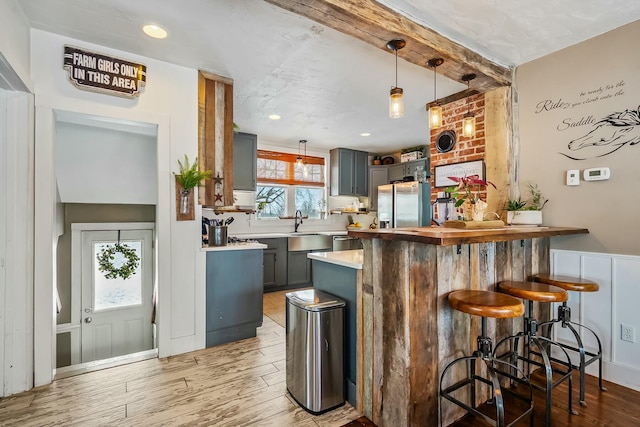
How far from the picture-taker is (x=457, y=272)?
1.81m

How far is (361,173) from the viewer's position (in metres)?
6.01

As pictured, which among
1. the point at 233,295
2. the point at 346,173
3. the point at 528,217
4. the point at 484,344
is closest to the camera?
the point at 484,344

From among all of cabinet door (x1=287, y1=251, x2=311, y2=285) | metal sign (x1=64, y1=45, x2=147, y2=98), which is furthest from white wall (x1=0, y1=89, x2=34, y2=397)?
cabinet door (x1=287, y1=251, x2=311, y2=285)

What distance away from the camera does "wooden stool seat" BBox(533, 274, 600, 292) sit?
6.41 ft

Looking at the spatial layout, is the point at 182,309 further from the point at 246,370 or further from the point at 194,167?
the point at 194,167

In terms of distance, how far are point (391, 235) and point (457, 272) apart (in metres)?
0.62

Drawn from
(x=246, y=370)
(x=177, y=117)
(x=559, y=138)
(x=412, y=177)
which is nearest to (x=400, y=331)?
(x=246, y=370)

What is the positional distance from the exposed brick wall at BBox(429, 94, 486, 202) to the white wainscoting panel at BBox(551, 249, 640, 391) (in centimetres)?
102

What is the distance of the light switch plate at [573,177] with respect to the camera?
232cm

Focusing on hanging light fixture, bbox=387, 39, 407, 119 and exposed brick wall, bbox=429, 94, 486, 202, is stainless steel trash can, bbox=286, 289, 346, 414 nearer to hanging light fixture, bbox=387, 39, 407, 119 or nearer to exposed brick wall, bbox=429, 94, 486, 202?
hanging light fixture, bbox=387, 39, 407, 119

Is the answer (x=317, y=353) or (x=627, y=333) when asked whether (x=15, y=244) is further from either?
(x=627, y=333)

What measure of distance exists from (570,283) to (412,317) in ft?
4.32

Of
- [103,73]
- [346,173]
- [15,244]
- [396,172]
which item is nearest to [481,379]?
[15,244]

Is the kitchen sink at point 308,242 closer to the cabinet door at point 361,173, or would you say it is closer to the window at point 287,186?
the window at point 287,186
